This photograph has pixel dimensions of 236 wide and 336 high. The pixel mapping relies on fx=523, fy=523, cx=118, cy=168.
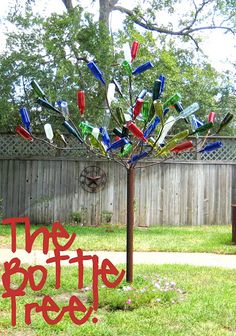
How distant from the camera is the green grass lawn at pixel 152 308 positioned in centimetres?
429

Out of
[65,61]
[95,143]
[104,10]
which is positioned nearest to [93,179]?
[65,61]

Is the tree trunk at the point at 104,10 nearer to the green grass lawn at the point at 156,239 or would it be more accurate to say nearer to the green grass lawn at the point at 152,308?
the green grass lawn at the point at 156,239

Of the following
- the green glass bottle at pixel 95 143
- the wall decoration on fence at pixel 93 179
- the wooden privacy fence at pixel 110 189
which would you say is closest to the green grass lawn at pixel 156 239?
the wooden privacy fence at pixel 110 189

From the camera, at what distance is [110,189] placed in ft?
40.5

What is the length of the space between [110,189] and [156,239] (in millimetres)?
2741

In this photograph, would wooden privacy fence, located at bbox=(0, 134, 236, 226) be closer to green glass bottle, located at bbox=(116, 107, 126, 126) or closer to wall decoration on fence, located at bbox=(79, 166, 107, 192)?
wall decoration on fence, located at bbox=(79, 166, 107, 192)

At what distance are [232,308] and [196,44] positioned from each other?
13.1 meters

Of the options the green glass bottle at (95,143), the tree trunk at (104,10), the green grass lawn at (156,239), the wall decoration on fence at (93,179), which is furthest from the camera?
the tree trunk at (104,10)

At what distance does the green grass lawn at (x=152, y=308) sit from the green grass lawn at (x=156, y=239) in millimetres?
2335

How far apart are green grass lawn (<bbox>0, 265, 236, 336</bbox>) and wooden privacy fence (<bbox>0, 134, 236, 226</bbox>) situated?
5845 mm

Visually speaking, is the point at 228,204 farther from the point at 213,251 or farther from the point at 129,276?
the point at 129,276

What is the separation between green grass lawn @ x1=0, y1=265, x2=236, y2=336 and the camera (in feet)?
14.1

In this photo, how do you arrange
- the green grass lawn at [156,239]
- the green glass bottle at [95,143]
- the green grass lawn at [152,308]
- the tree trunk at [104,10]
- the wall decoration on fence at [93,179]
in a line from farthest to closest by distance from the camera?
1. the tree trunk at [104,10]
2. the wall decoration on fence at [93,179]
3. the green grass lawn at [156,239]
4. the green glass bottle at [95,143]
5. the green grass lawn at [152,308]

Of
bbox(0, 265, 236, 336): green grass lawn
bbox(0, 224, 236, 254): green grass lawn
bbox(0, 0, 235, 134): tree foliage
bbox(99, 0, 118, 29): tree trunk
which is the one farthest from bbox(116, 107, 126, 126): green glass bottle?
bbox(99, 0, 118, 29): tree trunk
